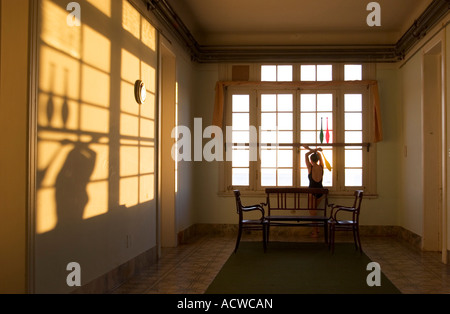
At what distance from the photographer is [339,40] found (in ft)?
28.5

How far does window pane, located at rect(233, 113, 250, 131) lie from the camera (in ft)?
28.6

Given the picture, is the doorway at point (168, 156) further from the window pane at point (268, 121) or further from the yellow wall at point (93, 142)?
the window pane at point (268, 121)

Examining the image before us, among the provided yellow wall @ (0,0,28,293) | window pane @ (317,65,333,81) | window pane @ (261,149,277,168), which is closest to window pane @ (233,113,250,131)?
window pane @ (261,149,277,168)

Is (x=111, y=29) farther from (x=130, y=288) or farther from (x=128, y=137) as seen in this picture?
(x=130, y=288)

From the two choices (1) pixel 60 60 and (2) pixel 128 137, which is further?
Answer: (2) pixel 128 137

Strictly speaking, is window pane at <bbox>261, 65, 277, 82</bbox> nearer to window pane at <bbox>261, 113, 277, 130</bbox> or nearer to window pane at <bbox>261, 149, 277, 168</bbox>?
window pane at <bbox>261, 113, 277, 130</bbox>

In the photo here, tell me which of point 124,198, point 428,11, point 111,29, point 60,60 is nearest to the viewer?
point 60,60

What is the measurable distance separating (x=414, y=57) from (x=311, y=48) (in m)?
1.83

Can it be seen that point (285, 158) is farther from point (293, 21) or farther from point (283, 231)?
point (293, 21)

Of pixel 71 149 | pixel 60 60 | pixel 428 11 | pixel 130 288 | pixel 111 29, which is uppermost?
pixel 428 11

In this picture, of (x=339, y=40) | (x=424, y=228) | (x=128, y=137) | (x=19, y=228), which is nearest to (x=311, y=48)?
(x=339, y=40)

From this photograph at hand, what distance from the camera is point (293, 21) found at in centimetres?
806

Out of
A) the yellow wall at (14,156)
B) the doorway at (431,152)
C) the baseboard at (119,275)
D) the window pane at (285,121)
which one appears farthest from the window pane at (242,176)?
the yellow wall at (14,156)

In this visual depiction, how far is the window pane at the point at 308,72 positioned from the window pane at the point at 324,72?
91 millimetres
